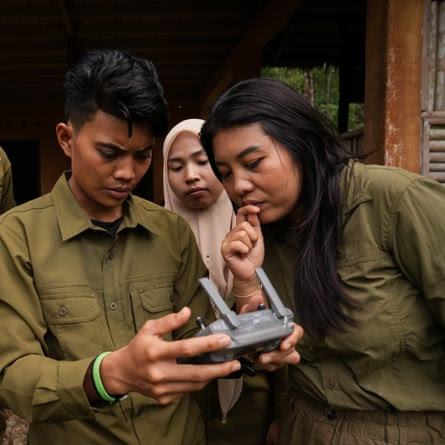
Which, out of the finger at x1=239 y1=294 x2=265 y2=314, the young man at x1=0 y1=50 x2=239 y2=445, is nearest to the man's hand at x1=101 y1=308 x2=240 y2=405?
the young man at x1=0 y1=50 x2=239 y2=445

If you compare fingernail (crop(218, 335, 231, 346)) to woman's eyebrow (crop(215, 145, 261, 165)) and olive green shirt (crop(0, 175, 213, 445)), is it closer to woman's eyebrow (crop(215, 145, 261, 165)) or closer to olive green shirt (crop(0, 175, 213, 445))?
olive green shirt (crop(0, 175, 213, 445))

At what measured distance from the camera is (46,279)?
1.65 metres

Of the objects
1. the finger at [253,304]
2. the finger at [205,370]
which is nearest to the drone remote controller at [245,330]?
the finger at [205,370]

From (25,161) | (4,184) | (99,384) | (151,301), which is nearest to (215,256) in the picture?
(151,301)

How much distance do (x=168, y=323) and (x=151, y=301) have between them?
2.15ft

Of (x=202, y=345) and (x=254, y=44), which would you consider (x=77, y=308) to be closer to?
Answer: (x=202, y=345)

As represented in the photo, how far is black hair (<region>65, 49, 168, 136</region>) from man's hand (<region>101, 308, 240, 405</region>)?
812mm

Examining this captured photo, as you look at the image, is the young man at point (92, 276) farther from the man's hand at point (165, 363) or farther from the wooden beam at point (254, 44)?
the wooden beam at point (254, 44)

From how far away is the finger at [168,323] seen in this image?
1.17 metres

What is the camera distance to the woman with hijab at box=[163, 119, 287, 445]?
2385 millimetres

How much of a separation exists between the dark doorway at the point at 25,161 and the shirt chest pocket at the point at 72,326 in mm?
10094

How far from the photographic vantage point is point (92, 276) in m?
1.76

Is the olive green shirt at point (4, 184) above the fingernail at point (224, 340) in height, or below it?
above

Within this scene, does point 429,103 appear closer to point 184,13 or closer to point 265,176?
point 265,176
